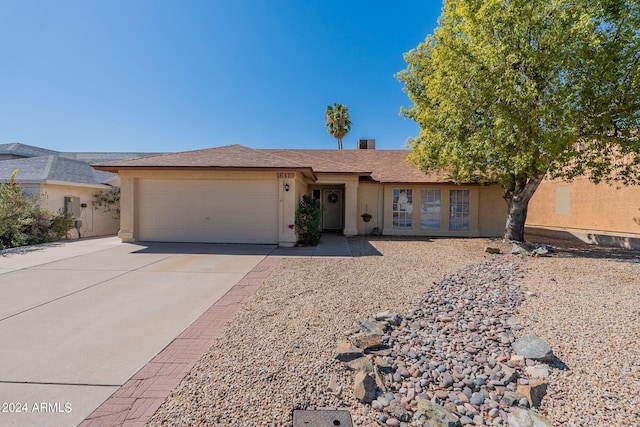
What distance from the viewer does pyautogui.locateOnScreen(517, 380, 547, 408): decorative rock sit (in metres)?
2.75

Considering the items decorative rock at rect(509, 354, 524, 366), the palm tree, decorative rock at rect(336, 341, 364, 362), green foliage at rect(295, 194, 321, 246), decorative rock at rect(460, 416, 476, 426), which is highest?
the palm tree

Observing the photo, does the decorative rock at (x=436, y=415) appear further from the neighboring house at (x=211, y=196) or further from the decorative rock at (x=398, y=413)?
the neighboring house at (x=211, y=196)

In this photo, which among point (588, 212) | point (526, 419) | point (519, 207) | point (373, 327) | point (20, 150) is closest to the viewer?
point (526, 419)

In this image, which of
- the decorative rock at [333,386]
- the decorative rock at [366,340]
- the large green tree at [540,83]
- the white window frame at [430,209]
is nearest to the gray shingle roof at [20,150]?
the white window frame at [430,209]

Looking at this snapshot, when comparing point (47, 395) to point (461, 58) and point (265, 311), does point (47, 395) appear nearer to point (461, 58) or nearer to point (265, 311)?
point (265, 311)

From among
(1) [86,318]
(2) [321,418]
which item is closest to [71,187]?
(1) [86,318]

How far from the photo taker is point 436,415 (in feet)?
8.39

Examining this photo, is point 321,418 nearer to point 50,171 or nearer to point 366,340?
point 366,340

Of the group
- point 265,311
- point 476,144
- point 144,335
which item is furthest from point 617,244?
point 144,335

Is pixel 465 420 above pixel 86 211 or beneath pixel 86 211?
beneath

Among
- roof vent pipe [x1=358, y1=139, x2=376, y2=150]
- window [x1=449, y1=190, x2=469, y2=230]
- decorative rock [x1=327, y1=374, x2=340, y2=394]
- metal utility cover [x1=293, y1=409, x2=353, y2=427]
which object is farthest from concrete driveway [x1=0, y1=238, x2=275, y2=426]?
roof vent pipe [x1=358, y1=139, x2=376, y2=150]

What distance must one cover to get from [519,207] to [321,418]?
40.2 feet

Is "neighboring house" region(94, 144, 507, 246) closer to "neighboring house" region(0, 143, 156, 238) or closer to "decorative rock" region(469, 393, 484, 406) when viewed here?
"neighboring house" region(0, 143, 156, 238)

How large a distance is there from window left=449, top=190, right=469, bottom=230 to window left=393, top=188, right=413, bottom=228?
2103 millimetres
